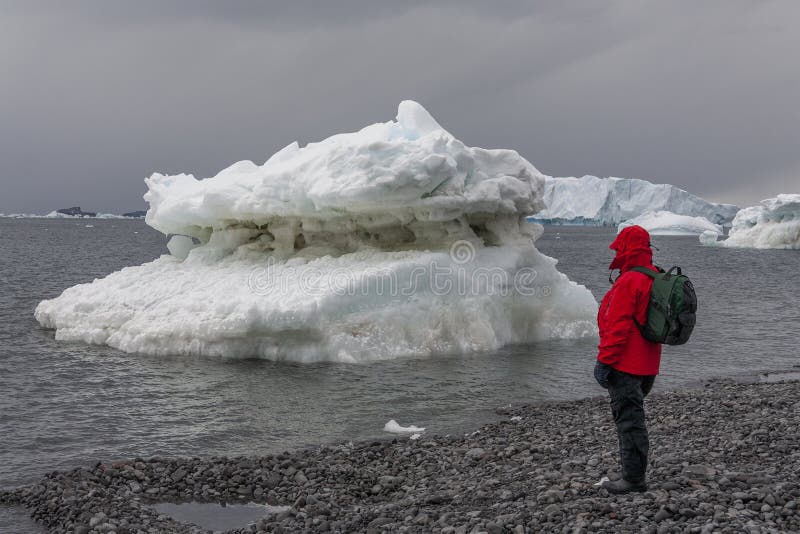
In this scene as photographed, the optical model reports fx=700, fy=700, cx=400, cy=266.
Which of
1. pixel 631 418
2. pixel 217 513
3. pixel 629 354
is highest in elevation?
pixel 629 354

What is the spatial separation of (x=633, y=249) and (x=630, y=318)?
0.64 m

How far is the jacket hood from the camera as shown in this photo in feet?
20.8

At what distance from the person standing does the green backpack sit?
92 millimetres

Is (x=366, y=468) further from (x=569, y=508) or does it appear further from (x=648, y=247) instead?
(x=648, y=247)

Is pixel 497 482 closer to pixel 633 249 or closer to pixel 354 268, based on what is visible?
pixel 633 249

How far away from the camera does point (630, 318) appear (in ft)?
20.3

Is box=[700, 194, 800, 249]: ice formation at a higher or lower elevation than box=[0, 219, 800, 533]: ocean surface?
higher

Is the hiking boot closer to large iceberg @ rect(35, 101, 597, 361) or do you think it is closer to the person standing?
the person standing

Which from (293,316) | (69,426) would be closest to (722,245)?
(293,316)

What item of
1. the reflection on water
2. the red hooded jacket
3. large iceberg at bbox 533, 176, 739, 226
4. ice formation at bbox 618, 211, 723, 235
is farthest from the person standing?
large iceberg at bbox 533, 176, 739, 226

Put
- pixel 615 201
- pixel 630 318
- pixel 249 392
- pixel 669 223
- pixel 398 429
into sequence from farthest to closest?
pixel 615 201, pixel 669 223, pixel 249 392, pixel 398 429, pixel 630 318

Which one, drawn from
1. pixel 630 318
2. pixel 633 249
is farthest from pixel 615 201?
pixel 630 318

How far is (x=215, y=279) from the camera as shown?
19.0 m

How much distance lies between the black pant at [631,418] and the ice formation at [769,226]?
71.6 m
